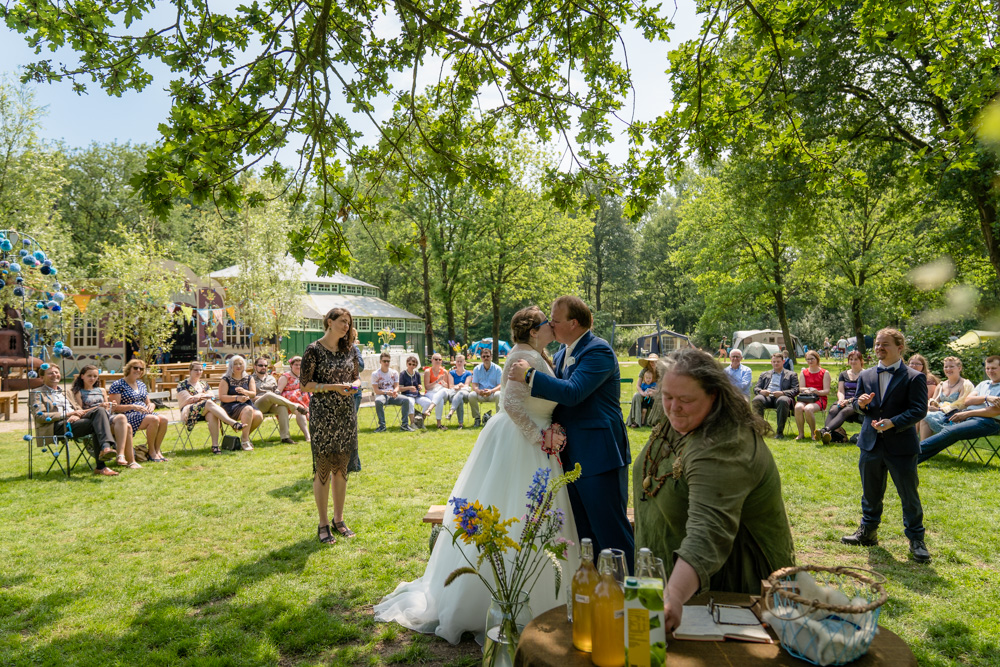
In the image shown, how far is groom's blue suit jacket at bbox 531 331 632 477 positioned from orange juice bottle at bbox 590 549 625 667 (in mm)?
1572

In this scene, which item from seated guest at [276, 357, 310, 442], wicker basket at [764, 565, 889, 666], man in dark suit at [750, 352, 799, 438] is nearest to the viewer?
wicker basket at [764, 565, 889, 666]

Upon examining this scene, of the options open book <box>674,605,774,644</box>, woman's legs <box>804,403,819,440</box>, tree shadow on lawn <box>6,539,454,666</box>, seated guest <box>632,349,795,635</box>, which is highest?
seated guest <box>632,349,795,635</box>

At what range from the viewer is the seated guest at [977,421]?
7977mm

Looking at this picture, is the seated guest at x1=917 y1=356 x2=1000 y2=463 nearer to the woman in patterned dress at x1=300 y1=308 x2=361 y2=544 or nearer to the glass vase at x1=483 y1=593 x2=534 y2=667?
the woman in patterned dress at x1=300 y1=308 x2=361 y2=544

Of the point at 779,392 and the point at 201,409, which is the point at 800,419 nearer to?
the point at 779,392

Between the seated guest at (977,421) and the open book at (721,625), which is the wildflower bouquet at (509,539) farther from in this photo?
the seated guest at (977,421)

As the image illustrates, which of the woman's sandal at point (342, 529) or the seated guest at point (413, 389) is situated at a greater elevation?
the seated guest at point (413, 389)

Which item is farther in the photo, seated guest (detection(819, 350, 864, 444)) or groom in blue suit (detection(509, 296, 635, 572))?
seated guest (detection(819, 350, 864, 444))

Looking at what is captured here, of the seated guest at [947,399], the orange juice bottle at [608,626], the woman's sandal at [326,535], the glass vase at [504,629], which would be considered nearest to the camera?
the orange juice bottle at [608,626]

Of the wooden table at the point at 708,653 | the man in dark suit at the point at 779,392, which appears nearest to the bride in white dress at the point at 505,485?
the wooden table at the point at 708,653

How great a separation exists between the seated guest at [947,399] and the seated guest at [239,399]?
10705 mm

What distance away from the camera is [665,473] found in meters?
2.24

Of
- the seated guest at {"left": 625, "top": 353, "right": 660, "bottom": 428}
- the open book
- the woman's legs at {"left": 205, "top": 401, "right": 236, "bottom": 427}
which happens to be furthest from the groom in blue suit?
the woman's legs at {"left": 205, "top": 401, "right": 236, "bottom": 427}

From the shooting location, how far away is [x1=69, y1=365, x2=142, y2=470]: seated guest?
8422 millimetres
